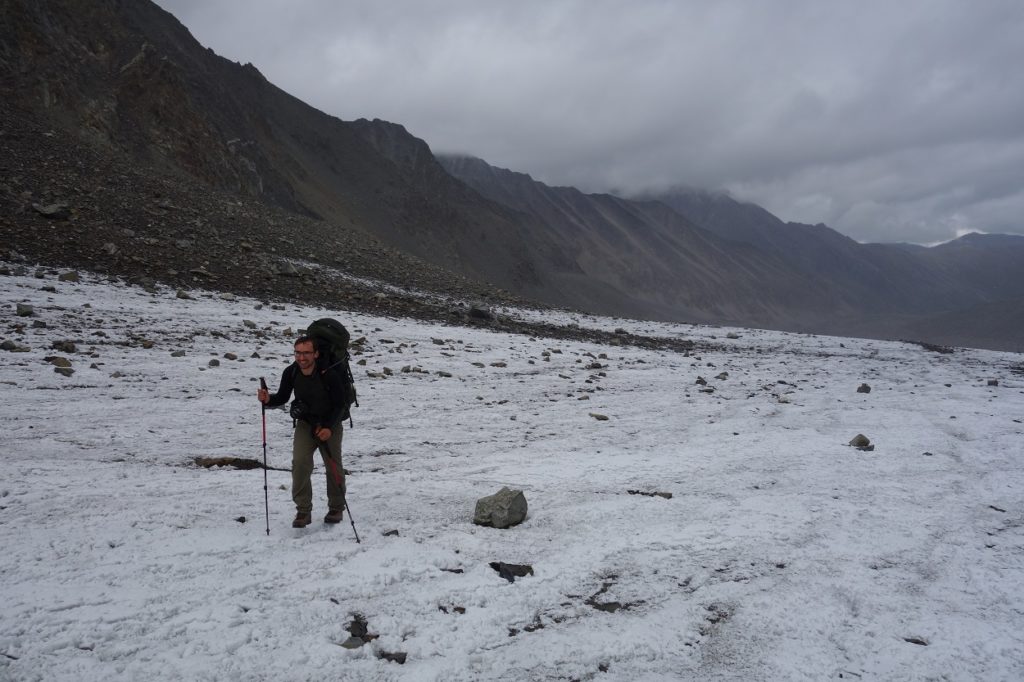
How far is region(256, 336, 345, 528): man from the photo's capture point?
5.30 m

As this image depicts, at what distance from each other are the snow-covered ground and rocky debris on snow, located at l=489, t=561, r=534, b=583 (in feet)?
0.21

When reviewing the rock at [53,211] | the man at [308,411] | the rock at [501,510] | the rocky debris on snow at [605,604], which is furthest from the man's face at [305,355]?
the rock at [53,211]

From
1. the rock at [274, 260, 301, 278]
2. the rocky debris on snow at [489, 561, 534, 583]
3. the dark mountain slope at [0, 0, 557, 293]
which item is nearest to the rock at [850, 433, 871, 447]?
the rocky debris on snow at [489, 561, 534, 583]

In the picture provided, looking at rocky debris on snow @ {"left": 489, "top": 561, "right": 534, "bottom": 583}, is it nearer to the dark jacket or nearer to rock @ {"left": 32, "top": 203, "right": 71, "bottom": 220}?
the dark jacket

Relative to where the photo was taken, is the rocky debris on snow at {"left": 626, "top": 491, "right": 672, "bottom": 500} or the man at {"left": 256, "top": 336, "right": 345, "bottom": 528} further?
the rocky debris on snow at {"left": 626, "top": 491, "right": 672, "bottom": 500}

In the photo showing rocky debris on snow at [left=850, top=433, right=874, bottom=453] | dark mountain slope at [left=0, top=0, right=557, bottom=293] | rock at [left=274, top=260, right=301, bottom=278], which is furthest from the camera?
dark mountain slope at [left=0, top=0, right=557, bottom=293]

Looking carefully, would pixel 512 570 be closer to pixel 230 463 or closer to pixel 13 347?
pixel 230 463

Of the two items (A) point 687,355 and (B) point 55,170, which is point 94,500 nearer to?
(A) point 687,355

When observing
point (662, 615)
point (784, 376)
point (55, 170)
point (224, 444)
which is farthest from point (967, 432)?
point (55, 170)

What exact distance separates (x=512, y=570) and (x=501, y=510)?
951 millimetres

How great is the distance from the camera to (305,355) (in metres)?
5.22

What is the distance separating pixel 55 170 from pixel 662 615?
2802cm

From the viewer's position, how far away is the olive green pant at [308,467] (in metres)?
5.35

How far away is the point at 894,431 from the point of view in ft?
36.7
